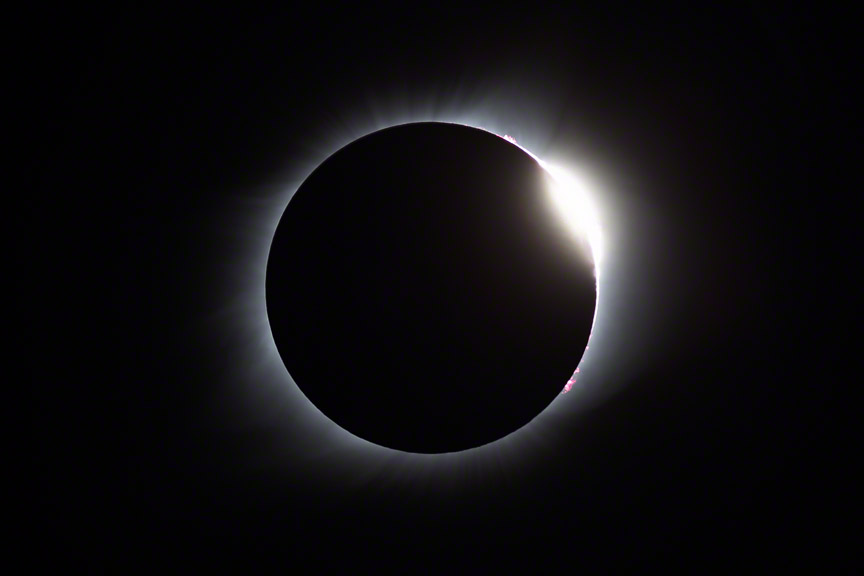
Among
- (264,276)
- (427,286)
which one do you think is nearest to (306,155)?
(264,276)

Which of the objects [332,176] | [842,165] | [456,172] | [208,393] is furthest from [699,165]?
[208,393]

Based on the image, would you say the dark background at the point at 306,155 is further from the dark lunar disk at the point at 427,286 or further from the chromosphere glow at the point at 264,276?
the dark lunar disk at the point at 427,286

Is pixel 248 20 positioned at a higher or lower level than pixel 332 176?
higher

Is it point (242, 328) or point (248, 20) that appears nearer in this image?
point (248, 20)

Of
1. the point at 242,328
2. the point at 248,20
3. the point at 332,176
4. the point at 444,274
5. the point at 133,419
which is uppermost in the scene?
the point at 248,20

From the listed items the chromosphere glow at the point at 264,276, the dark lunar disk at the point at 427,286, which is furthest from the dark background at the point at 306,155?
the dark lunar disk at the point at 427,286

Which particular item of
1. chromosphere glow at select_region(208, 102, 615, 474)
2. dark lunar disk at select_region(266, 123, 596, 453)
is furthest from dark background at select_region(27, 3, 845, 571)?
dark lunar disk at select_region(266, 123, 596, 453)

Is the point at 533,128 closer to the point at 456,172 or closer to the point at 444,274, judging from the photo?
the point at 456,172

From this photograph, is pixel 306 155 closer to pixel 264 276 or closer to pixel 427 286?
pixel 264 276
